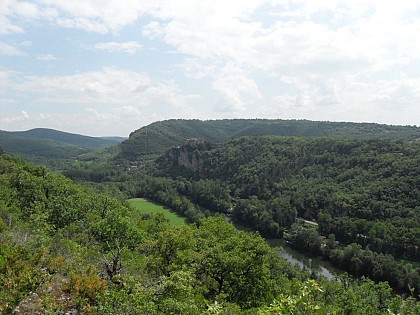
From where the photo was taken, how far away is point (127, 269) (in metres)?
22.5

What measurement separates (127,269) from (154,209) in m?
104

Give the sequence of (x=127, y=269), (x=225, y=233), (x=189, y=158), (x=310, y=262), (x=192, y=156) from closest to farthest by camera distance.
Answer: (x=127, y=269) → (x=225, y=233) → (x=310, y=262) → (x=192, y=156) → (x=189, y=158)

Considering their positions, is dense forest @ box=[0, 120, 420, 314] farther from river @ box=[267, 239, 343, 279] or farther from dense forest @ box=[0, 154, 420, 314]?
river @ box=[267, 239, 343, 279]

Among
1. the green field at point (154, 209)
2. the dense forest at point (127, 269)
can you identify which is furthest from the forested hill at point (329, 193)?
the dense forest at point (127, 269)

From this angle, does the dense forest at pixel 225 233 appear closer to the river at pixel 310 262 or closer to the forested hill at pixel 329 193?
the forested hill at pixel 329 193

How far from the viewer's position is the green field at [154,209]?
110 m

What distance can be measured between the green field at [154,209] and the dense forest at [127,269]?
59.5m

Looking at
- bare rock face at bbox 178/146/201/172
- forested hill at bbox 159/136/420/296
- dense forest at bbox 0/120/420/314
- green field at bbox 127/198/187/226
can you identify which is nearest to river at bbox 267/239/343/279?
forested hill at bbox 159/136/420/296

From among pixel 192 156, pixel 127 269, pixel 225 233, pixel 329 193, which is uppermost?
pixel 127 269

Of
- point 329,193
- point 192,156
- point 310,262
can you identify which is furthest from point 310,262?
point 192,156

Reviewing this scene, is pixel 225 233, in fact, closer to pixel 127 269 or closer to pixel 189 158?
pixel 127 269

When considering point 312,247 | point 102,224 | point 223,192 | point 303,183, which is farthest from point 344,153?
point 102,224

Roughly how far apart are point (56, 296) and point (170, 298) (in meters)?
6.53

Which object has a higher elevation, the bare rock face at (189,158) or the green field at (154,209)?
the bare rock face at (189,158)
